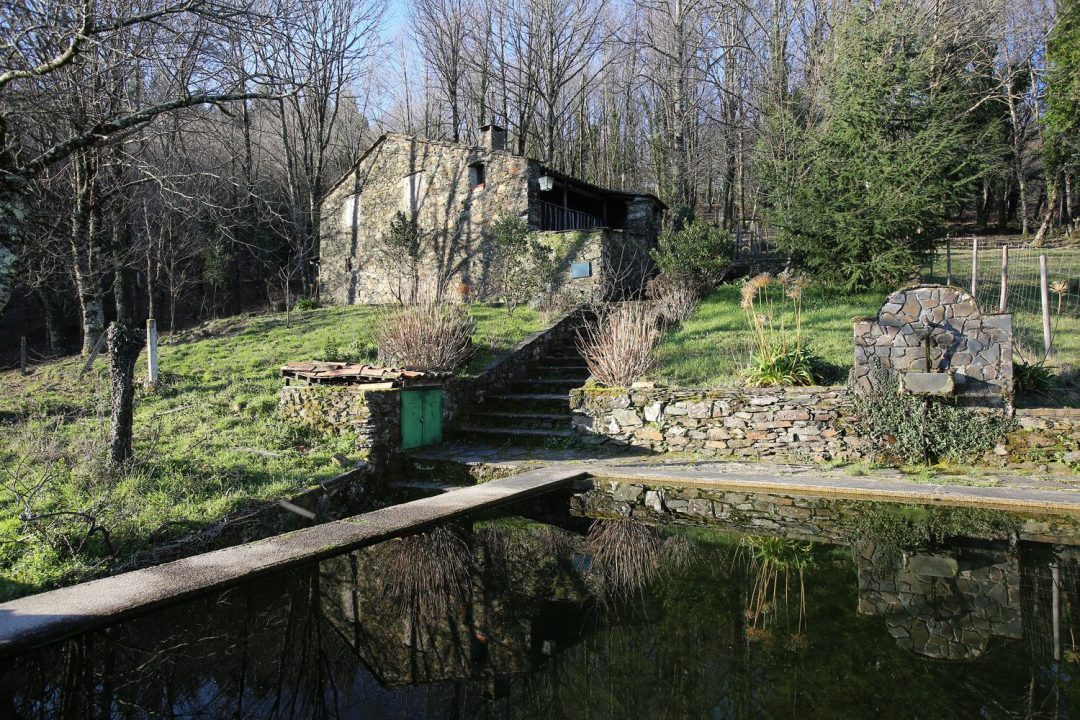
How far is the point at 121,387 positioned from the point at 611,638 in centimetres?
501

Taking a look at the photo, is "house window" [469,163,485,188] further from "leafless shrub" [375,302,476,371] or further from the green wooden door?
the green wooden door

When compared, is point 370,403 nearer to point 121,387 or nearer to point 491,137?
point 121,387

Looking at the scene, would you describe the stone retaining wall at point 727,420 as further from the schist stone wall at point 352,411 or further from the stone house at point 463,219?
the stone house at point 463,219

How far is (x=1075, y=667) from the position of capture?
2.63 metres

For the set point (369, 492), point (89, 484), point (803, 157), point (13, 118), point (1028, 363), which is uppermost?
point (803, 157)

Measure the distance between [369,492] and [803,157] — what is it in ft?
40.4

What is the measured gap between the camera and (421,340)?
349 inches

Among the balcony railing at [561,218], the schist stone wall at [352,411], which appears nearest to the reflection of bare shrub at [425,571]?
the schist stone wall at [352,411]

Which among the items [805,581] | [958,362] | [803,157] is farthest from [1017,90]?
[805,581]

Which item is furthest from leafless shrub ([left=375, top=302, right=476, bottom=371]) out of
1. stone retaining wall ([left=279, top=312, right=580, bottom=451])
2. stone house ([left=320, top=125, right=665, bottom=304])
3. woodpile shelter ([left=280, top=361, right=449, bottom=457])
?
stone house ([left=320, top=125, right=665, bottom=304])

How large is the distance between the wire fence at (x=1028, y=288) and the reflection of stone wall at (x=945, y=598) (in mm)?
5097

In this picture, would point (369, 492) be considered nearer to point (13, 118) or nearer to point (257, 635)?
point (257, 635)

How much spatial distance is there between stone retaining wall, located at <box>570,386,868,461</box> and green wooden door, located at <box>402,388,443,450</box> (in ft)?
5.74

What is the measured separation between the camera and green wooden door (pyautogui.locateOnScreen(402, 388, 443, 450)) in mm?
7535
